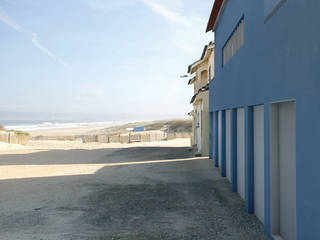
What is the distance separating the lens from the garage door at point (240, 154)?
8.97m

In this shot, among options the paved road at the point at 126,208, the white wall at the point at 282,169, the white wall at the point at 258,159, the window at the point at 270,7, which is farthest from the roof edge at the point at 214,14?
the paved road at the point at 126,208

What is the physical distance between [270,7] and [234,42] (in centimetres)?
447

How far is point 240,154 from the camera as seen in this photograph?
9.28 m

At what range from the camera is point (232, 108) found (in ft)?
32.6

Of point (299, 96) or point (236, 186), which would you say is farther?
point (236, 186)

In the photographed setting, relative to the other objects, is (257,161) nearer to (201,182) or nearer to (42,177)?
(201,182)

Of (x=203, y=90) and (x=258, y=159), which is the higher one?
(x=203, y=90)

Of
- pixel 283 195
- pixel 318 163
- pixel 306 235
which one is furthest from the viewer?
pixel 283 195

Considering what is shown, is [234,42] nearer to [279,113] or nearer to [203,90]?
[279,113]

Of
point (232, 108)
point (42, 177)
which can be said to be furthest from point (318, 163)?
point (42, 177)

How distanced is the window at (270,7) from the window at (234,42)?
2.89 m

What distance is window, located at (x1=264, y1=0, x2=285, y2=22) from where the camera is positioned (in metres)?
5.39

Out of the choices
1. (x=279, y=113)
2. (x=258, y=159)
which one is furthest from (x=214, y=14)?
(x=279, y=113)

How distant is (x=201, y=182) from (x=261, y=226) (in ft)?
16.0
